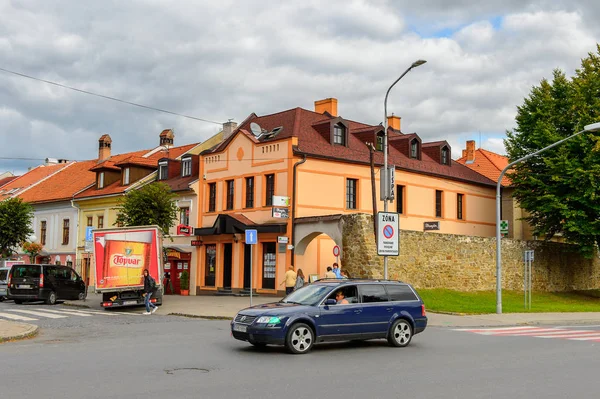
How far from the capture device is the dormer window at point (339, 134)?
123 ft

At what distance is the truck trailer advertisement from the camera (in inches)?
1049

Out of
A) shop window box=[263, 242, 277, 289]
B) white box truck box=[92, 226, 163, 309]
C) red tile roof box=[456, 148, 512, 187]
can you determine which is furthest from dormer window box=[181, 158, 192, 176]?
red tile roof box=[456, 148, 512, 187]

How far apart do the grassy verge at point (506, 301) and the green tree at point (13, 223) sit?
2641cm

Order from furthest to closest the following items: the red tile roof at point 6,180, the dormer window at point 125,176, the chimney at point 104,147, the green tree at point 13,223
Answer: the red tile roof at point 6,180 → the chimney at point 104,147 → the dormer window at point 125,176 → the green tree at point 13,223

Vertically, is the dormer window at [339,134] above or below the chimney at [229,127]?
below

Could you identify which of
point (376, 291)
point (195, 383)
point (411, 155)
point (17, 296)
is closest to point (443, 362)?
point (376, 291)

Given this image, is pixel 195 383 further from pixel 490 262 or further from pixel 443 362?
pixel 490 262

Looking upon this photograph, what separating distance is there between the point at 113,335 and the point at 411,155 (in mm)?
27341

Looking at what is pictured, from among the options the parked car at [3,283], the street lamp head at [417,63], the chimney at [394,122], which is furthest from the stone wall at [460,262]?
the parked car at [3,283]

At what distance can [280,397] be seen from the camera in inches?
352

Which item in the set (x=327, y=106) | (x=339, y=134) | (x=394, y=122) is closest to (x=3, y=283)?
(x=339, y=134)

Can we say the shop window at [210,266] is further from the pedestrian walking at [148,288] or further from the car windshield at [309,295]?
the car windshield at [309,295]

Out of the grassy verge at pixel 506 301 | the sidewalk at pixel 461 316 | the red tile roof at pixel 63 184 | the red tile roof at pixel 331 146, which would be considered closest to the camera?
the sidewalk at pixel 461 316

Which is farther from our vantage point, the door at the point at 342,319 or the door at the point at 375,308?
the door at the point at 375,308
